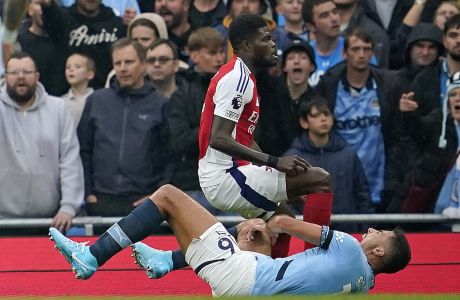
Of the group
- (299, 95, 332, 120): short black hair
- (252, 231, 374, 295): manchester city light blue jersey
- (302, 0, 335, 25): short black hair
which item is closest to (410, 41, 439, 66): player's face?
(302, 0, 335, 25): short black hair

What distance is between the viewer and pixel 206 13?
12148 mm

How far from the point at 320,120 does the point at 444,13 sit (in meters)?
1.93

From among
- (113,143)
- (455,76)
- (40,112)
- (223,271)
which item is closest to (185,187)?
(113,143)

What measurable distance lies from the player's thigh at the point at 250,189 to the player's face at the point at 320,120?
2.82 meters

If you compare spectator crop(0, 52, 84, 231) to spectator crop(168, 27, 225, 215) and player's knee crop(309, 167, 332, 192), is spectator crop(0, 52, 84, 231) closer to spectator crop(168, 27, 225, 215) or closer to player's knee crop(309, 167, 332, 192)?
spectator crop(168, 27, 225, 215)

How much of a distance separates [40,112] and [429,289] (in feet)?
13.3

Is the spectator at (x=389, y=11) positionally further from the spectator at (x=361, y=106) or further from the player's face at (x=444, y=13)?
the spectator at (x=361, y=106)

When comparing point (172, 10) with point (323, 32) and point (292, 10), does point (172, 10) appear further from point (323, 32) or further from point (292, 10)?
point (323, 32)

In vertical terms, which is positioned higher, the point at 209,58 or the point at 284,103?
the point at 209,58

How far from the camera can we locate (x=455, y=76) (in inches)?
448

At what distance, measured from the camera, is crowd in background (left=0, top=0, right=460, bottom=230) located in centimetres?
1119

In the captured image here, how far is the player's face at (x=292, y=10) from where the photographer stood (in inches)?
475

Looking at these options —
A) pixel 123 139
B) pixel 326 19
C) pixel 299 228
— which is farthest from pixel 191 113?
pixel 299 228

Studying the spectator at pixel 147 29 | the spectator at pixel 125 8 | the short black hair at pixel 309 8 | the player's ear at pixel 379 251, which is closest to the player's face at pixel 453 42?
the short black hair at pixel 309 8
